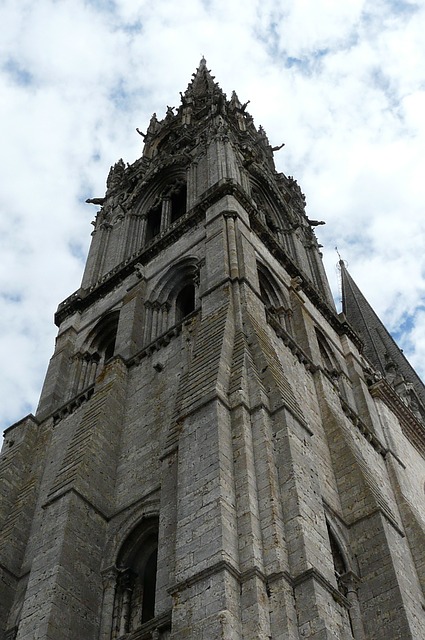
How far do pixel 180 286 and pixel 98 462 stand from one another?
7728 mm

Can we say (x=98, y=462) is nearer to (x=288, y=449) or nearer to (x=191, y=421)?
(x=191, y=421)

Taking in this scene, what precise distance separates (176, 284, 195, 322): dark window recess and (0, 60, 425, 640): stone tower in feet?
0.18

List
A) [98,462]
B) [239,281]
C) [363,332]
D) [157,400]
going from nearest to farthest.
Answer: [98,462], [157,400], [239,281], [363,332]

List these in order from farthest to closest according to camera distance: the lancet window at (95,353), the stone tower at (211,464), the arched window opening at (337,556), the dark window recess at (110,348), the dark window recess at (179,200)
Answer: the dark window recess at (179,200)
the dark window recess at (110,348)
the lancet window at (95,353)
the arched window opening at (337,556)
the stone tower at (211,464)

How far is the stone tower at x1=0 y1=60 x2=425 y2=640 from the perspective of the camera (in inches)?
425

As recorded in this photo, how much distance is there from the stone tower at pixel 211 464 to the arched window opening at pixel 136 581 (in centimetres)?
3

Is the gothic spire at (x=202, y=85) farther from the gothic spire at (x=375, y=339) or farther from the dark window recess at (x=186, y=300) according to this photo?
the dark window recess at (x=186, y=300)

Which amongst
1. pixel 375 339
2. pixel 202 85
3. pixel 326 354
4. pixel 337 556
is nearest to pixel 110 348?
pixel 326 354

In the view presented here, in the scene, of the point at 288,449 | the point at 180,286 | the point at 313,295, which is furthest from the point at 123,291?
the point at 288,449

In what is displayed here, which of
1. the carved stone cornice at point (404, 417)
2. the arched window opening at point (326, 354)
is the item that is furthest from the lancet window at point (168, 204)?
the carved stone cornice at point (404, 417)

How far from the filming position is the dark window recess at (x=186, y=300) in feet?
71.6

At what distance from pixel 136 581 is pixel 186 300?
32.8 feet

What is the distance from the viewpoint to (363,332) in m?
43.1

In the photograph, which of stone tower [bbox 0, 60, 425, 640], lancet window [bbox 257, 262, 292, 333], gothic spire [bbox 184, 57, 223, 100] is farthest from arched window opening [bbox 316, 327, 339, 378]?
gothic spire [bbox 184, 57, 223, 100]
